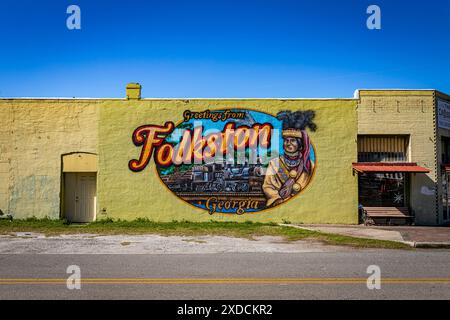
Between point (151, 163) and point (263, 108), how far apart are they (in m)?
5.27

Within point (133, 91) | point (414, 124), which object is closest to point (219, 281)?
point (133, 91)

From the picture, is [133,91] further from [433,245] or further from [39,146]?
[433,245]

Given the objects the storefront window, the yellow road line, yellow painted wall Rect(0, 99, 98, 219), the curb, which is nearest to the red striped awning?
the storefront window

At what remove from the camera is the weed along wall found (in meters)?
17.0

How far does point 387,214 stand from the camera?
16438 millimetres

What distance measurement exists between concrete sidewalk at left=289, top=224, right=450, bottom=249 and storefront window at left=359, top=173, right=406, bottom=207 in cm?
139

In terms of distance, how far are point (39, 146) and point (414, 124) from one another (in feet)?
51.9

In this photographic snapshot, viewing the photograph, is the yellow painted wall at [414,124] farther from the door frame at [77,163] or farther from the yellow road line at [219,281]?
the door frame at [77,163]

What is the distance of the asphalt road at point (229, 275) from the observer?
6.06 metres

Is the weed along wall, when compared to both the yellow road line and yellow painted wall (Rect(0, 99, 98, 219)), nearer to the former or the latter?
yellow painted wall (Rect(0, 99, 98, 219))

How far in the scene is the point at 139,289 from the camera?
20.6ft
